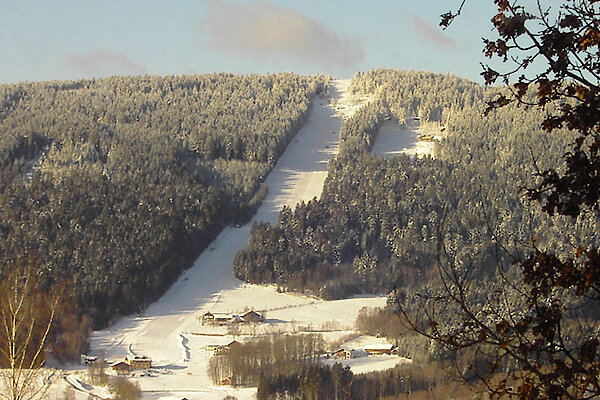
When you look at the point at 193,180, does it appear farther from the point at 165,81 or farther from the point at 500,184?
the point at 165,81

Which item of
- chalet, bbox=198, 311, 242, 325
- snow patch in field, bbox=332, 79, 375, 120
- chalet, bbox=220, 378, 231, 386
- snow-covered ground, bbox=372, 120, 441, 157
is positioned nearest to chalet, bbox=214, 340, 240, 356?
chalet, bbox=220, 378, 231, 386

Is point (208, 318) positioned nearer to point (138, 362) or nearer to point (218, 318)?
point (218, 318)

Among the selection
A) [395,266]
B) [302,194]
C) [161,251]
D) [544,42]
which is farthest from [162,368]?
[544,42]

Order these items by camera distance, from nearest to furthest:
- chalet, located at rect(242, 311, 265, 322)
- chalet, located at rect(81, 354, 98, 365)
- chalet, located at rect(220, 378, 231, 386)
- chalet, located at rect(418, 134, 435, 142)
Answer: chalet, located at rect(220, 378, 231, 386)
chalet, located at rect(81, 354, 98, 365)
chalet, located at rect(242, 311, 265, 322)
chalet, located at rect(418, 134, 435, 142)

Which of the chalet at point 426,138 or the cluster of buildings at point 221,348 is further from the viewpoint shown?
the chalet at point 426,138

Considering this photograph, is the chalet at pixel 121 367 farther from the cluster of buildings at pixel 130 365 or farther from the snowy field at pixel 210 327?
the snowy field at pixel 210 327

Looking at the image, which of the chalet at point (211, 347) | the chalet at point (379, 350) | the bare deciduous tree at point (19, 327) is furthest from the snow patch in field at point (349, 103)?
the bare deciduous tree at point (19, 327)

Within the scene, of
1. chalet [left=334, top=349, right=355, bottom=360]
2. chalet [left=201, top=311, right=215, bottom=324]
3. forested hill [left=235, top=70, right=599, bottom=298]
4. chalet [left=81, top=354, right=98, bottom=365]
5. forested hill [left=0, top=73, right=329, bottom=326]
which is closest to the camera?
chalet [left=334, top=349, right=355, bottom=360]

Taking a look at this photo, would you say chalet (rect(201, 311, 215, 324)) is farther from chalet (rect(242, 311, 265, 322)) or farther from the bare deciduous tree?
the bare deciduous tree
